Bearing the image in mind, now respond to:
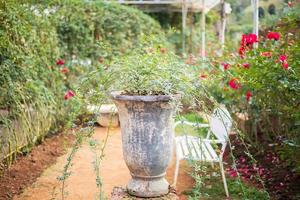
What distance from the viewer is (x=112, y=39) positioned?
8258 mm

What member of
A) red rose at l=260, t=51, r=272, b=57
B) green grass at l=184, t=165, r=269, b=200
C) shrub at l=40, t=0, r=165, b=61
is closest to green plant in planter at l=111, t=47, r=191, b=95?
green grass at l=184, t=165, r=269, b=200

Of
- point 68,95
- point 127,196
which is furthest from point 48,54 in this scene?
point 127,196

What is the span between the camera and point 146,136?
10.2 feet

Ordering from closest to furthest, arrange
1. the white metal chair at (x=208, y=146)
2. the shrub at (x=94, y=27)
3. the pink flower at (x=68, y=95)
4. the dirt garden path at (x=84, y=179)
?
the white metal chair at (x=208, y=146) < the dirt garden path at (x=84, y=179) < the pink flower at (x=68, y=95) < the shrub at (x=94, y=27)

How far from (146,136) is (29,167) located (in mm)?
2432

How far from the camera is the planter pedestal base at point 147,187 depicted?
127 inches

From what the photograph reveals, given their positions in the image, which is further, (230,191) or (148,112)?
(230,191)

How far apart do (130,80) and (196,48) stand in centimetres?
1134

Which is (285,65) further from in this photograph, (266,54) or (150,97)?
(150,97)

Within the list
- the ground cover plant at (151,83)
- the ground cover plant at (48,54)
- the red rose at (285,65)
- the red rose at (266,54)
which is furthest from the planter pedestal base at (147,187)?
the red rose at (266,54)

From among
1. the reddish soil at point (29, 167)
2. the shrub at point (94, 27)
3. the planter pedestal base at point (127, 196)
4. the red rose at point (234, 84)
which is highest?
the shrub at point (94, 27)

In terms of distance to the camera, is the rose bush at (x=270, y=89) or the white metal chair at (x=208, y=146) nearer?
the rose bush at (x=270, y=89)

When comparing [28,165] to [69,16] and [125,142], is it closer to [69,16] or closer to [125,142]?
[125,142]

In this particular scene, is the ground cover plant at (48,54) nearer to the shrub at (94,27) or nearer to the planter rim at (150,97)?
the shrub at (94,27)
